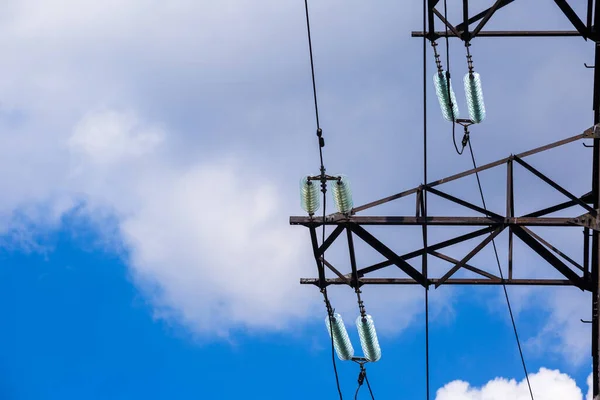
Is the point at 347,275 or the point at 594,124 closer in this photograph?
the point at 594,124

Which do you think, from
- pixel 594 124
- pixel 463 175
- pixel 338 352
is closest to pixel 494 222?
pixel 463 175

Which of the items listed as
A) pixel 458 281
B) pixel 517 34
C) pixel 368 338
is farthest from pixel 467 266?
pixel 517 34

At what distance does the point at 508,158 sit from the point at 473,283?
7.13 ft

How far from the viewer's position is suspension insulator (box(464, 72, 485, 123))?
20984 mm

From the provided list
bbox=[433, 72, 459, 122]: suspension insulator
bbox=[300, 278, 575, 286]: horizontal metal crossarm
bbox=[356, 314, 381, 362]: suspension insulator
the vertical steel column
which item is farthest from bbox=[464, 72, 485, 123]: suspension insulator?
bbox=[356, 314, 381, 362]: suspension insulator

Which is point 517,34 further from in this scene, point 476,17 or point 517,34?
point 476,17

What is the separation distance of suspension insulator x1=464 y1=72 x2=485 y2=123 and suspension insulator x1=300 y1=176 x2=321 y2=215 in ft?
10.8

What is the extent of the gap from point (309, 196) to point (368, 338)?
291 centimetres

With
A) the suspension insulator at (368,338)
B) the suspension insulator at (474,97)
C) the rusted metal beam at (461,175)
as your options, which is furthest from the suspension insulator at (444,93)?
the suspension insulator at (368,338)

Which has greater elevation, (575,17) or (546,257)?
(575,17)

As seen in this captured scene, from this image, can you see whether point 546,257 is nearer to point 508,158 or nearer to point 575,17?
point 508,158

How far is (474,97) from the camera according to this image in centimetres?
2114

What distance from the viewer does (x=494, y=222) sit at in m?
19.9

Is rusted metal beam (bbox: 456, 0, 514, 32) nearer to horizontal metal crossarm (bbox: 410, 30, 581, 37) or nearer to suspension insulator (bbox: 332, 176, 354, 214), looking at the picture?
horizontal metal crossarm (bbox: 410, 30, 581, 37)
